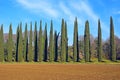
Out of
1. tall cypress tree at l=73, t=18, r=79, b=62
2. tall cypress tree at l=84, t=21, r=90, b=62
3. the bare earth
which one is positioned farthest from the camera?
tall cypress tree at l=73, t=18, r=79, b=62

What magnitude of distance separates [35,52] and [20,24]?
9.48 m

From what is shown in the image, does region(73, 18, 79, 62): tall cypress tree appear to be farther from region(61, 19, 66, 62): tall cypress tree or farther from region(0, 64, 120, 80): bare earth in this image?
region(0, 64, 120, 80): bare earth

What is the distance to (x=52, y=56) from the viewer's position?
220 ft

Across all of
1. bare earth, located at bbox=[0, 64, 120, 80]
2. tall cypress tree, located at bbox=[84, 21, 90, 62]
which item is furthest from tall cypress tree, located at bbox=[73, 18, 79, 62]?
bare earth, located at bbox=[0, 64, 120, 80]

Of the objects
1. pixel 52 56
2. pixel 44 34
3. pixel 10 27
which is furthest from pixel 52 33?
pixel 10 27

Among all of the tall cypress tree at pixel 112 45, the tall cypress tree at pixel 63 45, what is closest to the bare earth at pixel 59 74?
the tall cypress tree at pixel 112 45

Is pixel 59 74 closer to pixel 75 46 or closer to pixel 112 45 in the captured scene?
pixel 112 45

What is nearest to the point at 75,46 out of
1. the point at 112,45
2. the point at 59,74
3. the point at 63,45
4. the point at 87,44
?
the point at 63,45

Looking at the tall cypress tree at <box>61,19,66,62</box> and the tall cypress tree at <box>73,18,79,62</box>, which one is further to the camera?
the tall cypress tree at <box>61,19,66,62</box>

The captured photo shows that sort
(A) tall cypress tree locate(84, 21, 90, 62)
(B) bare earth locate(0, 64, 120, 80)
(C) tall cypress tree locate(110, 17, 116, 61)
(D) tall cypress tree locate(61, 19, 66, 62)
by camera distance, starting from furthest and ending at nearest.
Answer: (D) tall cypress tree locate(61, 19, 66, 62), (A) tall cypress tree locate(84, 21, 90, 62), (C) tall cypress tree locate(110, 17, 116, 61), (B) bare earth locate(0, 64, 120, 80)

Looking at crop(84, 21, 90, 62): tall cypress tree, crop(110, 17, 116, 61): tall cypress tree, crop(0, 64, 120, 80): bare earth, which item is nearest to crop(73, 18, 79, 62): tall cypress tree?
crop(84, 21, 90, 62): tall cypress tree

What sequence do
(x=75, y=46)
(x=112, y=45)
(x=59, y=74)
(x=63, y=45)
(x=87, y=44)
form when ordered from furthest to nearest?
1. (x=63, y=45)
2. (x=75, y=46)
3. (x=87, y=44)
4. (x=112, y=45)
5. (x=59, y=74)

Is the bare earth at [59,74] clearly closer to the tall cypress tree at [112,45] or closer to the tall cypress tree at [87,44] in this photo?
the tall cypress tree at [112,45]

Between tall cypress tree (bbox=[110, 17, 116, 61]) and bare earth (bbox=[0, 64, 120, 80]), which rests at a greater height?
tall cypress tree (bbox=[110, 17, 116, 61])
